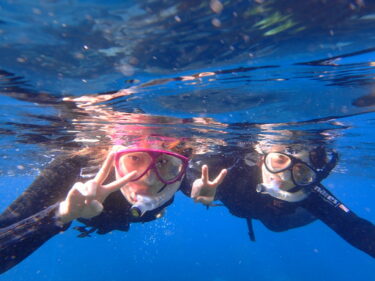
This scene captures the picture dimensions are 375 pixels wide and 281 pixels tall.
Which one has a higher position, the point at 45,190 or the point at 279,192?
the point at 45,190

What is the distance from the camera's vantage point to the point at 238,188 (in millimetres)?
9203

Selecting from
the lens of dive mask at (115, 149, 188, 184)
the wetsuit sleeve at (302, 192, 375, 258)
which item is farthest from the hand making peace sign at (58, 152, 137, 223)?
the wetsuit sleeve at (302, 192, 375, 258)

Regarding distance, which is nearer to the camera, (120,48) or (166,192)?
(120,48)

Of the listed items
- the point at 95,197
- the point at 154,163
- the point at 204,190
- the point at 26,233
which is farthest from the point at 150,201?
the point at 26,233

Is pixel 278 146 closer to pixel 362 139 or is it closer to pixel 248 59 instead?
pixel 362 139

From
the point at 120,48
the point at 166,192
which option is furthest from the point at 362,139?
the point at 120,48

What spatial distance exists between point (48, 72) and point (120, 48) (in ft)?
6.06

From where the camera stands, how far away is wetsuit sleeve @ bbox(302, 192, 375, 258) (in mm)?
7012

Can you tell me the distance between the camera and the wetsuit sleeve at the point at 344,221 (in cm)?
701

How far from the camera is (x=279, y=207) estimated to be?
8.61 meters

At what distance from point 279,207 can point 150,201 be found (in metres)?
4.90

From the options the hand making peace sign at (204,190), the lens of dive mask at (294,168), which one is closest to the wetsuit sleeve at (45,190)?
the hand making peace sign at (204,190)

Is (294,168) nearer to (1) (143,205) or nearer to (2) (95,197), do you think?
(1) (143,205)

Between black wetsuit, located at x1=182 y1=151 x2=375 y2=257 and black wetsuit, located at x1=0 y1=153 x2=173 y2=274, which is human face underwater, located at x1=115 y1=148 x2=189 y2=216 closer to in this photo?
black wetsuit, located at x1=0 y1=153 x2=173 y2=274
